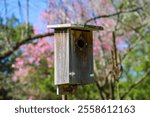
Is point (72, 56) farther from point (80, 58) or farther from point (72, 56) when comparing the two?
point (80, 58)

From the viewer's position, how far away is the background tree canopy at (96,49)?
Answer: 9351 mm

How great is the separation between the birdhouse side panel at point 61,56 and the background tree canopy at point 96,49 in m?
0.52

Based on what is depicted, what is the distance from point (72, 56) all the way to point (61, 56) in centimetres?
13

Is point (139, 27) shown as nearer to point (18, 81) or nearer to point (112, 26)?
point (112, 26)

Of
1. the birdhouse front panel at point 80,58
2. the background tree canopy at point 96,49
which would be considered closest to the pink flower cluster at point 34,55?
the background tree canopy at point 96,49

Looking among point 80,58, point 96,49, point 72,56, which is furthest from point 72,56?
point 96,49

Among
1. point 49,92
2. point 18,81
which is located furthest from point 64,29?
point 18,81

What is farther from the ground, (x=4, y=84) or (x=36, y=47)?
(x=36, y=47)

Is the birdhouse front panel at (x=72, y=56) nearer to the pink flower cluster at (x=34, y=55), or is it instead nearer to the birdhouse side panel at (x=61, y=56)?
the birdhouse side panel at (x=61, y=56)

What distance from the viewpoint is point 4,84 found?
17359mm

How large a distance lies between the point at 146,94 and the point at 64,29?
10198 mm

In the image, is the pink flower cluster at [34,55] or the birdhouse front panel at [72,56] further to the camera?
the pink flower cluster at [34,55]

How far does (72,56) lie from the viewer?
5.81 metres

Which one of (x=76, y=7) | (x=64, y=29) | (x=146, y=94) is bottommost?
(x=146, y=94)
